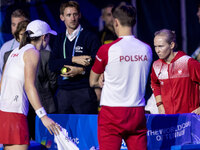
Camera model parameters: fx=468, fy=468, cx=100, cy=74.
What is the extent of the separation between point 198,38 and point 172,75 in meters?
2.84

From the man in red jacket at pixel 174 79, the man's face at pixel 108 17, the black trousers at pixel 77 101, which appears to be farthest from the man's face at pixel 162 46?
the man's face at pixel 108 17

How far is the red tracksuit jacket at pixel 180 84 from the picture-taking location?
18.5 ft

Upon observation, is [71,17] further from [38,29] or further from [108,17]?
[108,17]

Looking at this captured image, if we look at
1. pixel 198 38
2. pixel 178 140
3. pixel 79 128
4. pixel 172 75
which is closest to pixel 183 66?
pixel 172 75

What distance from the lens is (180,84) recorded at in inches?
224

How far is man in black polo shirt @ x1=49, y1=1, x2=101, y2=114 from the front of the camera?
609cm

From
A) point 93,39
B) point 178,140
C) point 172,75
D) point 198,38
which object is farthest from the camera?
point 198,38

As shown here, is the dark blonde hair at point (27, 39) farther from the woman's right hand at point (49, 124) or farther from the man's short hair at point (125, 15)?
the man's short hair at point (125, 15)

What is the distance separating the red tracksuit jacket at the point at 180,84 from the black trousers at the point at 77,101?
946 mm

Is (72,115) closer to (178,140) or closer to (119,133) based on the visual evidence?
(178,140)

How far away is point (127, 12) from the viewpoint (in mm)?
4230

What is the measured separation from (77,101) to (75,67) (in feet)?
1.51

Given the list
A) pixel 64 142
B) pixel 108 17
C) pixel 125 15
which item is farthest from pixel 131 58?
pixel 108 17

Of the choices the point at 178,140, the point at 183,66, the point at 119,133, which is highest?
the point at 183,66
